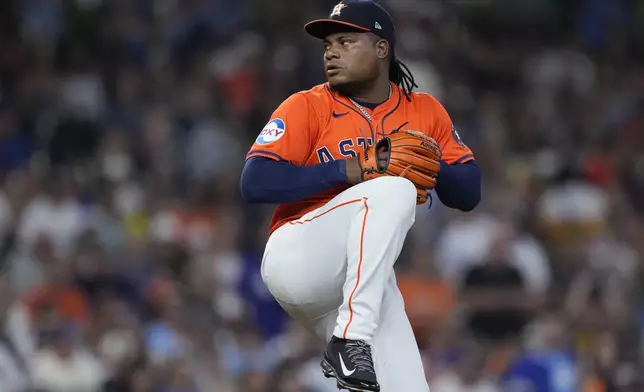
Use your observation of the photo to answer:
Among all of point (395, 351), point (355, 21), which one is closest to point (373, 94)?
point (355, 21)

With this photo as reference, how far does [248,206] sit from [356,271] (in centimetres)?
549

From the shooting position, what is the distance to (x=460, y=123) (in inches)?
425

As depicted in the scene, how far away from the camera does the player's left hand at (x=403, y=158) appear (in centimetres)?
422

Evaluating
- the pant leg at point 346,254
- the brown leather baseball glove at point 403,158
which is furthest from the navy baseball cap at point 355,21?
the pant leg at point 346,254

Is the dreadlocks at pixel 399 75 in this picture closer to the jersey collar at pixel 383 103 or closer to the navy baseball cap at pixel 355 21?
the jersey collar at pixel 383 103

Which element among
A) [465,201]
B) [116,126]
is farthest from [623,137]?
[465,201]

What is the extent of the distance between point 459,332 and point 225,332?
5.19 ft

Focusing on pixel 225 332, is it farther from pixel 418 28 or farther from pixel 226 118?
pixel 418 28

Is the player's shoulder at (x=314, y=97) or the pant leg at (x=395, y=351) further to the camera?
the player's shoulder at (x=314, y=97)

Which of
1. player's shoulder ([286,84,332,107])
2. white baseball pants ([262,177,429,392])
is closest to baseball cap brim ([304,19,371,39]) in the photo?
player's shoulder ([286,84,332,107])

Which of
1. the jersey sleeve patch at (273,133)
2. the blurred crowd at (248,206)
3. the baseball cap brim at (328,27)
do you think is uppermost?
the baseball cap brim at (328,27)

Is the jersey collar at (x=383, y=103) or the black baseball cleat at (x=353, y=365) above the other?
the jersey collar at (x=383, y=103)

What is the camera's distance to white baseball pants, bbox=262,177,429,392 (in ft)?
13.6

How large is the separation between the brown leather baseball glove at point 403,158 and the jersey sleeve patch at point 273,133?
306 millimetres
